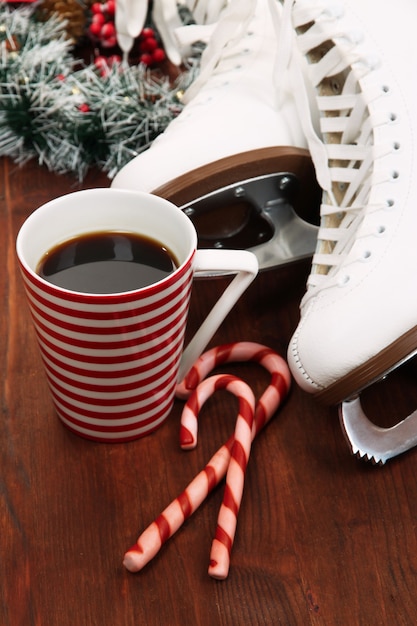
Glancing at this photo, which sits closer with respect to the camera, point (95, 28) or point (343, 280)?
point (343, 280)

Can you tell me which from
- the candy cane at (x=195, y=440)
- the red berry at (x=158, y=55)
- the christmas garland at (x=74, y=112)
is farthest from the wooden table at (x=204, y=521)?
the red berry at (x=158, y=55)

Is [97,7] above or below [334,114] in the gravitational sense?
below

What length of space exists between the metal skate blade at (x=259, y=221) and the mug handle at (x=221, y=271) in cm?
16

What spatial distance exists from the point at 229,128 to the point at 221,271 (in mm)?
210

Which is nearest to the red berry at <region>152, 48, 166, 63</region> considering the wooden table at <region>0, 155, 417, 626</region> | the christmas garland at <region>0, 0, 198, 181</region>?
the christmas garland at <region>0, 0, 198, 181</region>

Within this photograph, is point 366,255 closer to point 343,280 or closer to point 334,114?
point 343,280

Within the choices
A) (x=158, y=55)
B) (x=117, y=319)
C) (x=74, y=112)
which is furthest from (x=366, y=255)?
(x=158, y=55)

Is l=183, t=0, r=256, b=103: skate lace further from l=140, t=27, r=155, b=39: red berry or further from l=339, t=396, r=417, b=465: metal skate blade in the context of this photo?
l=339, t=396, r=417, b=465: metal skate blade

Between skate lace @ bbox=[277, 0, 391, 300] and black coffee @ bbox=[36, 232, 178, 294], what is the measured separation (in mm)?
163

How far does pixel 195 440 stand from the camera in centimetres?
72

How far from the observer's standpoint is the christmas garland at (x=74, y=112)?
1008 millimetres

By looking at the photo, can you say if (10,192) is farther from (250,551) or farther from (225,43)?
(250,551)

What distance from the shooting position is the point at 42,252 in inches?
25.8

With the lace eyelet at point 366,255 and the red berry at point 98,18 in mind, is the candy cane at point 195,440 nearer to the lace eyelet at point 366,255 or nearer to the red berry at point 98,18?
the lace eyelet at point 366,255
